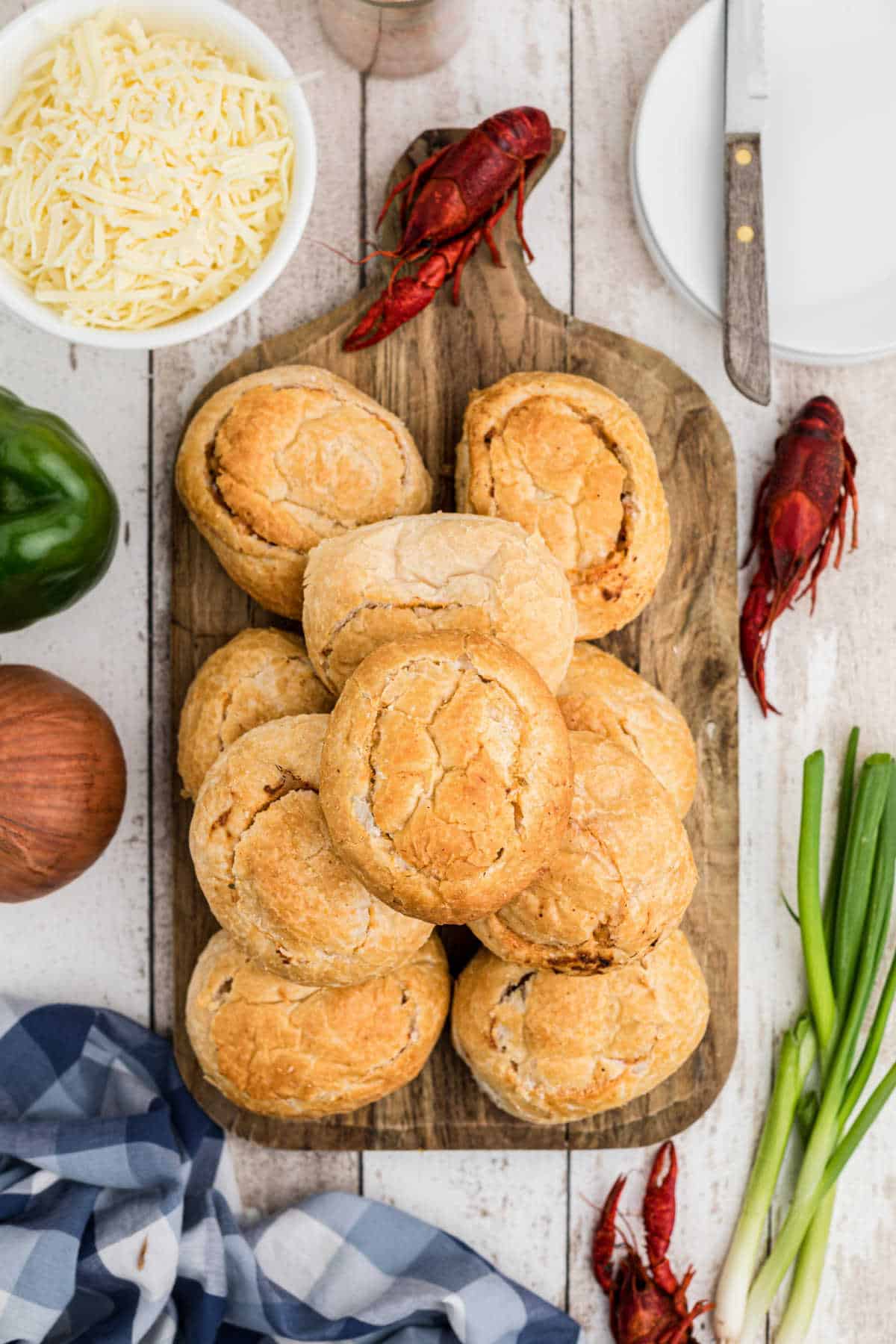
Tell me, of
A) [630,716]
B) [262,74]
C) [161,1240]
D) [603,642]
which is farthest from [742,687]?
[161,1240]

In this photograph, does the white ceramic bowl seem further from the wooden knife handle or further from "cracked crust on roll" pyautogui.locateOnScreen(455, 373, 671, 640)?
the wooden knife handle

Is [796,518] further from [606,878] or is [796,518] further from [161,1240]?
[161,1240]

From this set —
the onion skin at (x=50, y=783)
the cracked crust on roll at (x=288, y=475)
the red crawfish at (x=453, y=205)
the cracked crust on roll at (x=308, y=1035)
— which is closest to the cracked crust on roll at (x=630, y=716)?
the cracked crust on roll at (x=288, y=475)

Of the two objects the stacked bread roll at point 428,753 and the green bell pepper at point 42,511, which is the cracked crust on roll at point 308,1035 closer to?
the stacked bread roll at point 428,753

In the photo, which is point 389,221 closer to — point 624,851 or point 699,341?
point 699,341

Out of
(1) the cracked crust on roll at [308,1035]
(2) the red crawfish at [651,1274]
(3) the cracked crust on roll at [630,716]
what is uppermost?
(3) the cracked crust on roll at [630,716]

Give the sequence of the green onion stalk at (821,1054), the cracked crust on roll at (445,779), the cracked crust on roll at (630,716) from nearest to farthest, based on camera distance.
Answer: the cracked crust on roll at (445,779), the cracked crust on roll at (630,716), the green onion stalk at (821,1054)

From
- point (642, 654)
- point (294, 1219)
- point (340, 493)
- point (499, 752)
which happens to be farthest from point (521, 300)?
point (294, 1219)
